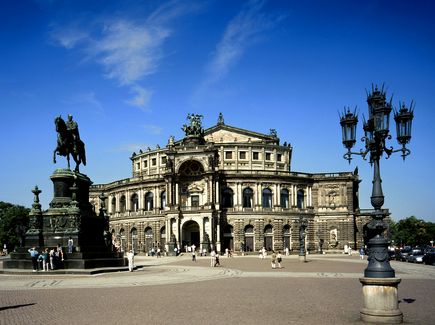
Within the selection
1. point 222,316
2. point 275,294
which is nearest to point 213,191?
point 275,294

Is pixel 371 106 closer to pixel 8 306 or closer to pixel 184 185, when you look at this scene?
pixel 8 306

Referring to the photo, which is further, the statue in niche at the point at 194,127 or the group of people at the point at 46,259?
the statue in niche at the point at 194,127

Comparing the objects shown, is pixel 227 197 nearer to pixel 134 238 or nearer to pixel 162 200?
pixel 162 200

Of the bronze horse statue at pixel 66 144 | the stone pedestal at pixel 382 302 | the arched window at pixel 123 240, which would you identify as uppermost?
the bronze horse statue at pixel 66 144

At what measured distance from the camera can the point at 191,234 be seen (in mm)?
80375

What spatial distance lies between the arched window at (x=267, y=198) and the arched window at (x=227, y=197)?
5491 mm

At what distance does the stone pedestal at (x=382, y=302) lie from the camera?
12828 mm

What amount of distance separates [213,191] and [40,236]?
4764 cm

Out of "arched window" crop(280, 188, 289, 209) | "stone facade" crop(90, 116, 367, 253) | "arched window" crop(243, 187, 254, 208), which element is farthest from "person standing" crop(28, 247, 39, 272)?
"arched window" crop(280, 188, 289, 209)

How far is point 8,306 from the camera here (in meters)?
16.1

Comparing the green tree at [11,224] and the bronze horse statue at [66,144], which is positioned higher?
the bronze horse statue at [66,144]

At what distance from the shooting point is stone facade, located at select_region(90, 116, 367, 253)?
254ft

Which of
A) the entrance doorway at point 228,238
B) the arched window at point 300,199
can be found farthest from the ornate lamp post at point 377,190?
the arched window at point 300,199

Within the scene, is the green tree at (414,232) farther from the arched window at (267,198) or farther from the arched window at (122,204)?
the arched window at (122,204)
